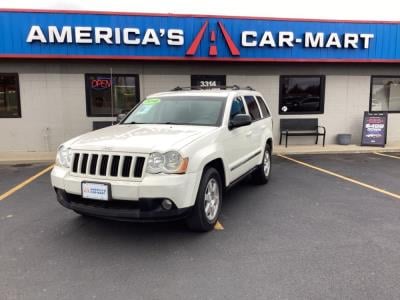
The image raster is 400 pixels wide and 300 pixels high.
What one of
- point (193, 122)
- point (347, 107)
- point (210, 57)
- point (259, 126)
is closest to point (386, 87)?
point (347, 107)

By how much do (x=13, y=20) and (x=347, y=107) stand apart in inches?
459

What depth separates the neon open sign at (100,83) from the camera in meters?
11.6

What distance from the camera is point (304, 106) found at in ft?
42.1

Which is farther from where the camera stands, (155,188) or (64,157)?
(64,157)

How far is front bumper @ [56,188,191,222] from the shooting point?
378 cm

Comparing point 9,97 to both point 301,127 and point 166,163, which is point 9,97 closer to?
point 166,163

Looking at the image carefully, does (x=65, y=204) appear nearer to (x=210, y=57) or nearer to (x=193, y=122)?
(x=193, y=122)

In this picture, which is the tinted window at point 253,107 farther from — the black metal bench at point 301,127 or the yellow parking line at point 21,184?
the black metal bench at point 301,127

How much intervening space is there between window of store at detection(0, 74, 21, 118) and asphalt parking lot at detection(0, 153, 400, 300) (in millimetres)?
6314

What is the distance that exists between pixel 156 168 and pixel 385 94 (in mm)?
12451

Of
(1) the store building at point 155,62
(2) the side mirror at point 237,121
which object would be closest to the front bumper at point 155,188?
(2) the side mirror at point 237,121

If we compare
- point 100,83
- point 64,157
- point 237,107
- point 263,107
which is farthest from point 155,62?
point 64,157

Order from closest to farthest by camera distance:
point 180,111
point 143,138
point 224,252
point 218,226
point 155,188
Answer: point 155,188
point 224,252
point 143,138
point 218,226
point 180,111

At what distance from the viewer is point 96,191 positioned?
12.7 feet
